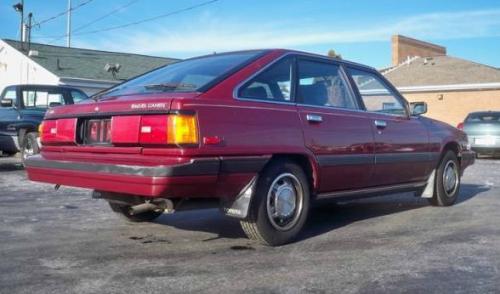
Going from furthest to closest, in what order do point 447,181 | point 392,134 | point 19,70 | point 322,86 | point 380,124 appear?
1. point 19,70
2. point 447,181
3. point 392,134
4. point 380,124
5. point 322,86

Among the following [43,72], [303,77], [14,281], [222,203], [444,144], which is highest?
[43,72]

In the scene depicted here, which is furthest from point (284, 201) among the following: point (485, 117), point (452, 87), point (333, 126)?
point (452, 87)

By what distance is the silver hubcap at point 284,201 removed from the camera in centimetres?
477

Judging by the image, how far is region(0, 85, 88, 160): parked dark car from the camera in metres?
10.9

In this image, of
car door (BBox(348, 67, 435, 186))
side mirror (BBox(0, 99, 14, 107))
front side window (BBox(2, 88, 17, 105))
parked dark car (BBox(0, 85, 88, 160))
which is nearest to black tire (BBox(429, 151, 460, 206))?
car door (BBox(348, 67, 435, 186))

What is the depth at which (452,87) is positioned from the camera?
25828mm

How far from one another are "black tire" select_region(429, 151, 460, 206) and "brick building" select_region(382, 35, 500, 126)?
19000 millimetres

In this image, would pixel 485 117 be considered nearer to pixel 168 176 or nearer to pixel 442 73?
pixel 442 73

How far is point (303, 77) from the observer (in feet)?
17.3

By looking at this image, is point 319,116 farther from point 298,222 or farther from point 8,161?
point 8,161

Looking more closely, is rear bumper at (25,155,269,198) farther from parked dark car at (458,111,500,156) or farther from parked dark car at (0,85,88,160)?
parked dark car at (458,111,500,156)

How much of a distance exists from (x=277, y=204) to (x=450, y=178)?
3.29 metres

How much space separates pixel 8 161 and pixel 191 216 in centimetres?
744

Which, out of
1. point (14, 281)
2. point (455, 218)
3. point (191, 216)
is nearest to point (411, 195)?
point (455, 218)
